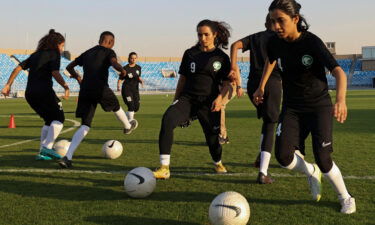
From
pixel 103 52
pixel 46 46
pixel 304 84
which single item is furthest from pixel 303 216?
pixel 46 46

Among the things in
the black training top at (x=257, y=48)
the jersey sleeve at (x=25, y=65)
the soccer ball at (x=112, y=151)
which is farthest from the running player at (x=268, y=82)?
the jersey sleeve at (x=25, y=65)

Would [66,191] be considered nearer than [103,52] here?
Yes

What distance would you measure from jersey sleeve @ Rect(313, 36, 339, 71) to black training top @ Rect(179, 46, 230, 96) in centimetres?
200

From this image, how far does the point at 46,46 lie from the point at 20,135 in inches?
195

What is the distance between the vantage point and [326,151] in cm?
428

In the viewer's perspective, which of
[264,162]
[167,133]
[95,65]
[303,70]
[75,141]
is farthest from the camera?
[95,65]

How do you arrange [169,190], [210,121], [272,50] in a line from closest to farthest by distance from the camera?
[272,50], [169,190], [210,121]

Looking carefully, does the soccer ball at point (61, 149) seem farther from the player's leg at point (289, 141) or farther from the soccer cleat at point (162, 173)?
the player's leg at point (289, 141)

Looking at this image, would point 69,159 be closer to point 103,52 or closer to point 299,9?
point 103,52

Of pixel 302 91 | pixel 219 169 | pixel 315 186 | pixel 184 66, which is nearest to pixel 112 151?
pixel 219 169

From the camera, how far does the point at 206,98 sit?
19.7 feet

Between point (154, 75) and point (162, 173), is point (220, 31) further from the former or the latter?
point (154, 75)

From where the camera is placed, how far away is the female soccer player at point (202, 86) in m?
5.85

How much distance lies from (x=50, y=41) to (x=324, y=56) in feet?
16.2
